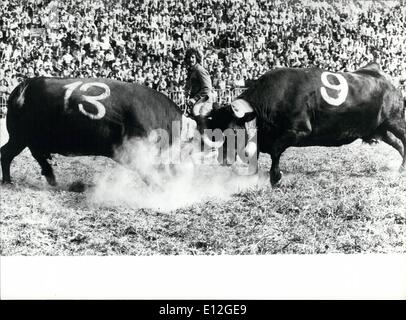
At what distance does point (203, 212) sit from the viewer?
263 inches

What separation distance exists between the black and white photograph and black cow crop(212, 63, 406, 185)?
2 cm

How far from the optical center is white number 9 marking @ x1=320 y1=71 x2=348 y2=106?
302 inches

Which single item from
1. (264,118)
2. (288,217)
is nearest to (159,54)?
(264,118)

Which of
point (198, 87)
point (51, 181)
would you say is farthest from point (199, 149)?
point (51, 181)

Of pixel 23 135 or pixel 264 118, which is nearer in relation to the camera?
pixel 23 135

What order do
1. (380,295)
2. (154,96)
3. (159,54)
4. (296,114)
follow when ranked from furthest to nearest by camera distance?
(159,54) < (296,114) < (154,96) < (380,295)

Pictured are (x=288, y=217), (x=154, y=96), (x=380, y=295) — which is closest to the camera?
(x=380, y=295)

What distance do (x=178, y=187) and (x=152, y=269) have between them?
5.31ft

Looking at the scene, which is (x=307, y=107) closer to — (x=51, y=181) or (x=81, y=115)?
(x=81, y=115)

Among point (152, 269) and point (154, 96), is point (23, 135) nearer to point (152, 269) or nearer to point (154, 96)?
point (154, 96)

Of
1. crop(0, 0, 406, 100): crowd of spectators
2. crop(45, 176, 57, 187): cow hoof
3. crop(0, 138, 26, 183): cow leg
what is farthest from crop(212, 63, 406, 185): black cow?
crop(0, 138, 26, 183): cow leg

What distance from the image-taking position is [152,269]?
5.84m

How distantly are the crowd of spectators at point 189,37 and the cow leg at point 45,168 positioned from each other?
0.97 meters

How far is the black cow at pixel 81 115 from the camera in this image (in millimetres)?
6953
